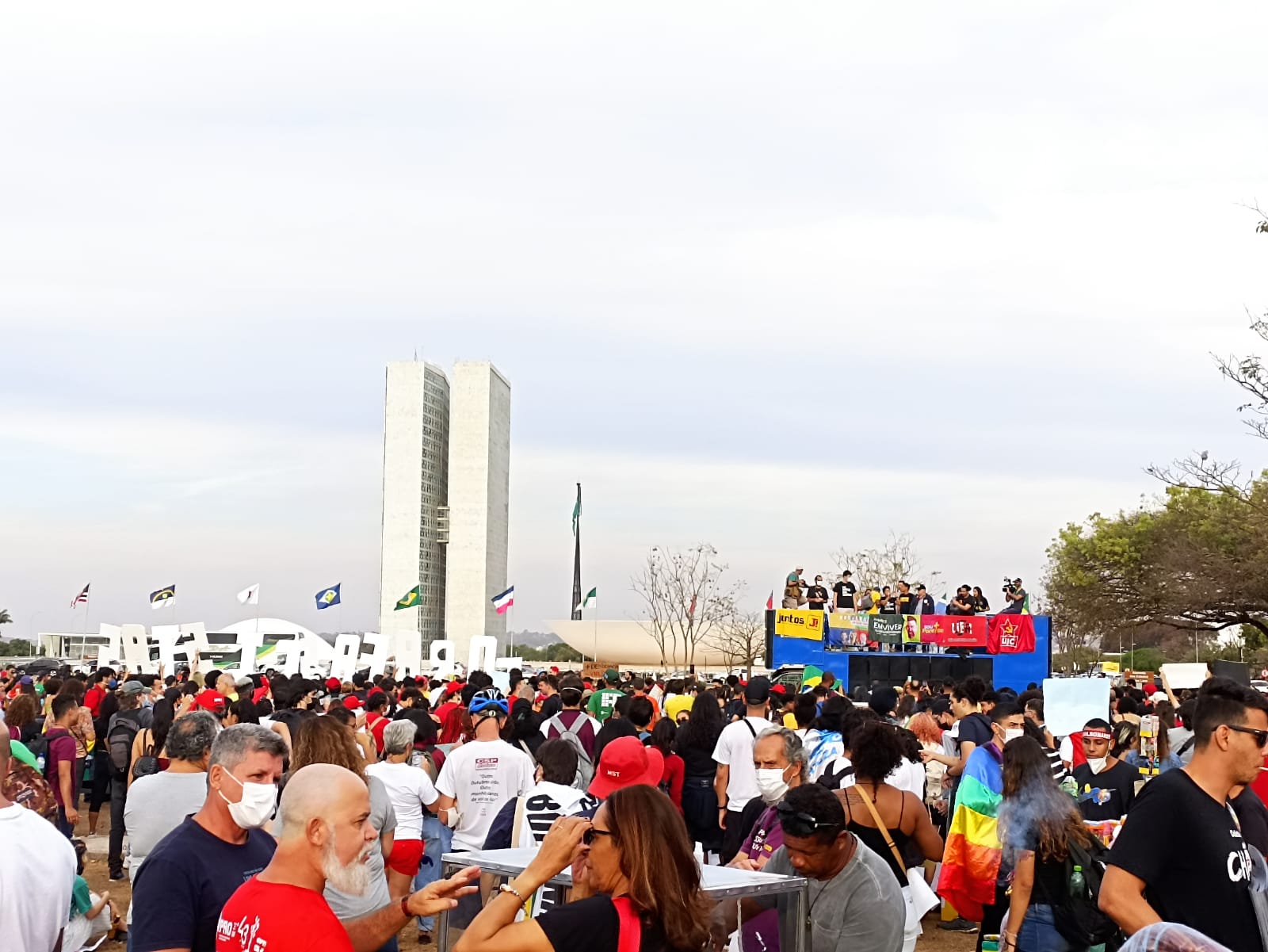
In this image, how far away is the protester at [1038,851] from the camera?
19.4ft

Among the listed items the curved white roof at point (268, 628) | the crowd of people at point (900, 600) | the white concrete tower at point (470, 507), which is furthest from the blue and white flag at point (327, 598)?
the white concrete tower at point (470, 507)

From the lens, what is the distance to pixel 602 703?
44.4 ft

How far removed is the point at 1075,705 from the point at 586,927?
32.3ft

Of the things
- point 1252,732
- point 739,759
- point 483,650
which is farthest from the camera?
point 483,650

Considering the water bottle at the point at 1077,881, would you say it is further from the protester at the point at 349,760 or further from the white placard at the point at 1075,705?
the white placard at the point at 1075,705

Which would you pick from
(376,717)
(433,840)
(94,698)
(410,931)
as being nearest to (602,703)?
(376,717)

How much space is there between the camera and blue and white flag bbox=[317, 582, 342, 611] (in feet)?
130

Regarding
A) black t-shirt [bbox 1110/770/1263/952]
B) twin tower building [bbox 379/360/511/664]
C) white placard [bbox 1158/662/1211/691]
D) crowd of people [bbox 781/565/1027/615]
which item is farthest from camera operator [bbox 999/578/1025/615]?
twin tower building [bbox 379/360/511/664]

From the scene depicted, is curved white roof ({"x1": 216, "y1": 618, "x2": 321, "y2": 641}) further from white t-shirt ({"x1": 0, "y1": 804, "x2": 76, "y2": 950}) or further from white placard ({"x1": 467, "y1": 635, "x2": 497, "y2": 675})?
white t-shirt ({"x1": 0, "y1": 804, "x2": 76, "y2": 950})

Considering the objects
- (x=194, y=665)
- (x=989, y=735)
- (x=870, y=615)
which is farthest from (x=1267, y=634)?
(x=989, y=735)

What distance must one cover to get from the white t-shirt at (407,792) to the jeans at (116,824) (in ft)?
16.2

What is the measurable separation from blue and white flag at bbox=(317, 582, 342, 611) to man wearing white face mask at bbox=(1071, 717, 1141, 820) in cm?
3335

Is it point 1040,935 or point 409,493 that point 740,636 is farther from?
point 1040,935

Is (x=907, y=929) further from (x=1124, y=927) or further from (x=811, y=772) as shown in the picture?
(x=811, y=772)
